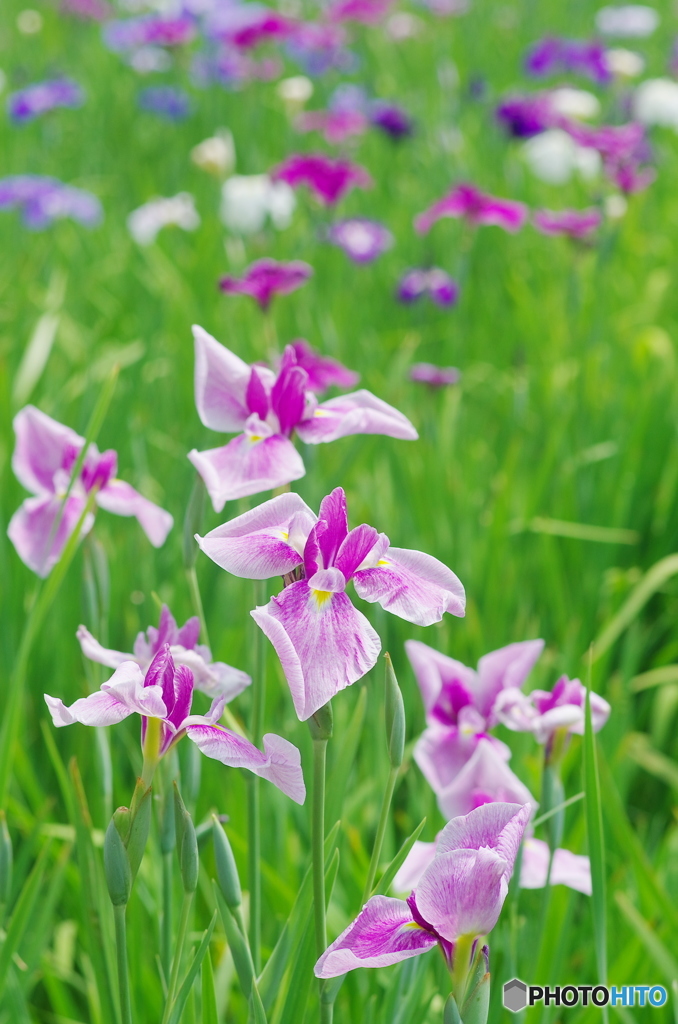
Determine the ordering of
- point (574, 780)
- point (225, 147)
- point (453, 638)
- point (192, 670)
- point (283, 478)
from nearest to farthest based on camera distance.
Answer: point (192, 670), point (283, 478), point (574, 780), point (453, 638), point (225, 147)

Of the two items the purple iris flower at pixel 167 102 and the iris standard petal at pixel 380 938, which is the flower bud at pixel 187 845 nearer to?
the iris standard petal at pixel 380 938

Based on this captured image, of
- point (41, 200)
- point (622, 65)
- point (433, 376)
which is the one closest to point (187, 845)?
point (433, 376)

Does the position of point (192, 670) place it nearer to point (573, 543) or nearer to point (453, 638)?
point (453, 638)

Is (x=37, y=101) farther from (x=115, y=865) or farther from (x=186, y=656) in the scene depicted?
(x=115, y=865)

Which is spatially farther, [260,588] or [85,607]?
[85,607]

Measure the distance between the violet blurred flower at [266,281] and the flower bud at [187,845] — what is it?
951mm

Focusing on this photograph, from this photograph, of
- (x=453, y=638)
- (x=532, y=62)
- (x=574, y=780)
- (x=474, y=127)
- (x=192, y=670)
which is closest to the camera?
(x=192, y=670)

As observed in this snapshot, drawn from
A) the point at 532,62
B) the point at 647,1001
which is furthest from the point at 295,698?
the point at 532,62

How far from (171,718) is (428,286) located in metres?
2.14

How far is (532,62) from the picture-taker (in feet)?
12.3

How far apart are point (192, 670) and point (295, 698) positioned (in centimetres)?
15

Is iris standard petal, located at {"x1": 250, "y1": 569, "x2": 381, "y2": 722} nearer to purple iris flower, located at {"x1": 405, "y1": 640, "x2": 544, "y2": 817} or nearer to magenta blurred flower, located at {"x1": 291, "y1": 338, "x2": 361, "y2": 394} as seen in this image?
purple iris flower, located at {"x1": 405, "y1": 640, "x2": 544, "y2": 817}

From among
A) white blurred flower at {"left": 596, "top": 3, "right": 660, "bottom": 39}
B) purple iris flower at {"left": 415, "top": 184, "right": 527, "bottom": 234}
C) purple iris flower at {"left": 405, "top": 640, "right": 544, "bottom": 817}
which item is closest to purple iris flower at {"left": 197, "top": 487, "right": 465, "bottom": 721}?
purple iris flower at {"left": 405, "top": 640, "right": 544, "bottom": 817}

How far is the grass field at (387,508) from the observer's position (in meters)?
0.92
